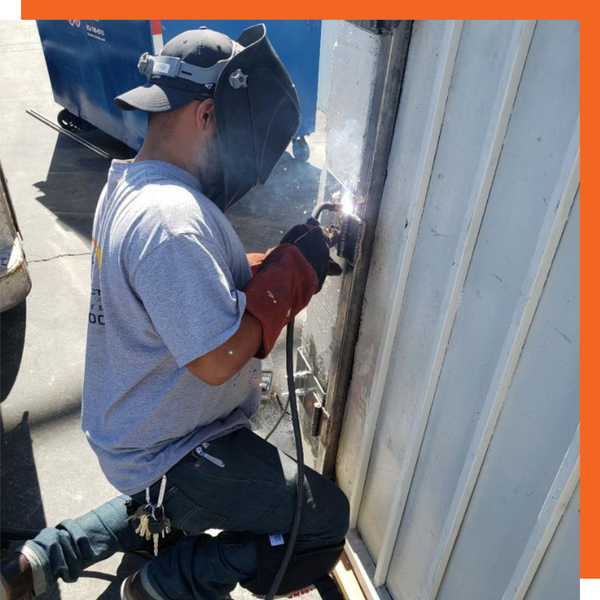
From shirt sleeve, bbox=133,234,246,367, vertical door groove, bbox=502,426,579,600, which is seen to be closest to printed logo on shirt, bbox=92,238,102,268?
shirt sleeve, bbox=133,234,246,367

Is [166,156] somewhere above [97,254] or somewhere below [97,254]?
above

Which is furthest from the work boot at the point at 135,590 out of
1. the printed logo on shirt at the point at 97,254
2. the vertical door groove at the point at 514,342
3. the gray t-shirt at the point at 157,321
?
the printed logo on shirt at the point at 97,254

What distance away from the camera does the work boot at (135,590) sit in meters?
1.84

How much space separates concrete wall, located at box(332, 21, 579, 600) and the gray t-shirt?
491 mm

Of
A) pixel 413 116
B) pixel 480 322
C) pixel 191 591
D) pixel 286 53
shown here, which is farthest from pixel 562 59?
pixel 286 53

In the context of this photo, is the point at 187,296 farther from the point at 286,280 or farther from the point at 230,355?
the point at 286,280

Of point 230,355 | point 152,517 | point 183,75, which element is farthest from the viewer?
point 152,517

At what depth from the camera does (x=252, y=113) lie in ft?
5.22

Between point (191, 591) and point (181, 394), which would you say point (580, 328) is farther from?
point (191, 591)

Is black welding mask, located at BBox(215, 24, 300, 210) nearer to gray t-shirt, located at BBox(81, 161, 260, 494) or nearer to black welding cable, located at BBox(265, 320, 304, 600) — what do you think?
gray t-shirt, located at BBox(81, 161, 260, 494)

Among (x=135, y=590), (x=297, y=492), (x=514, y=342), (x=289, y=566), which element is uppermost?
(x=514, y=342)

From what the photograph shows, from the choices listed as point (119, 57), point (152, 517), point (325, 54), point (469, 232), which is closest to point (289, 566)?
point (152, 517)

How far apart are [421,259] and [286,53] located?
4.55 meters

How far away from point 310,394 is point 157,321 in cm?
107
